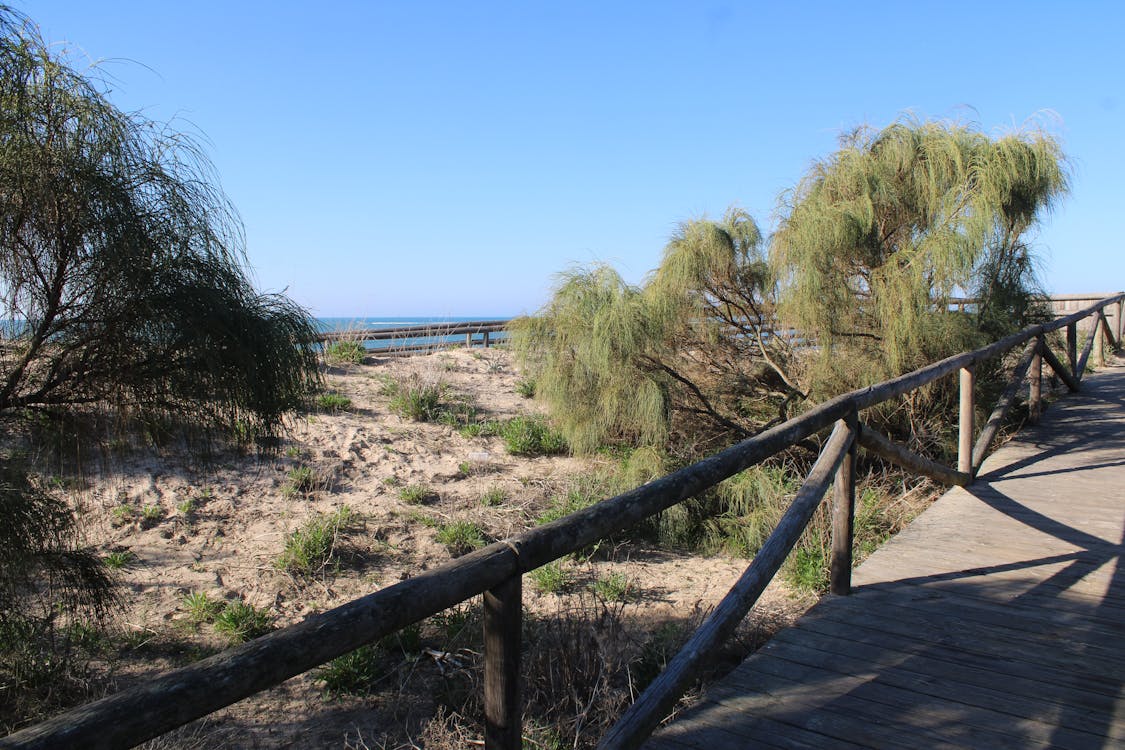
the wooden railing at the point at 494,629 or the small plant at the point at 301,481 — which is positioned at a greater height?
the wooden railing at the point at 494,629

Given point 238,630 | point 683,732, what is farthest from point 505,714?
point 238,630

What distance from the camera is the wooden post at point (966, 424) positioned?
5527 millimetres

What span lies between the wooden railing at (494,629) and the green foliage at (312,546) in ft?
15.6

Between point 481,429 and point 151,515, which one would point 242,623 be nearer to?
point 151,515

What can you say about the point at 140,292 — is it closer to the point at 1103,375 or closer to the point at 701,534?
the point at 701,534

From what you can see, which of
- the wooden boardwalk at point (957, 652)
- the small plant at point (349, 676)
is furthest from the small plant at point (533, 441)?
the wooden boardwalk at point (957, 652)

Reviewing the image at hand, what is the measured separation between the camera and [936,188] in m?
7.52

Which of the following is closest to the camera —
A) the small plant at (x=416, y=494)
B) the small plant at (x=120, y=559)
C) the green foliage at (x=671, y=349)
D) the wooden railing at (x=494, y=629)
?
the wooden railing at (x=494, y=629)

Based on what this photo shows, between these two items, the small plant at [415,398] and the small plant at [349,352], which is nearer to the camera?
the small plant at [415,398]

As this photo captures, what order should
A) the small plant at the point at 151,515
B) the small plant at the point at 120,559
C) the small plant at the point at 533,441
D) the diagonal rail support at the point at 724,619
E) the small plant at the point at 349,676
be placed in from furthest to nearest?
the small plant at the point at 533,441 → the small plant at the point at 151,515 → the small plant at the point at 120,559 → the small plant at the point at 349,676 → the diagonal rail support at the point at 724,619

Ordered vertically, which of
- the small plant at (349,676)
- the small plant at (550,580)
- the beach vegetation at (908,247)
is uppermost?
the beach vegetation at (908,247)

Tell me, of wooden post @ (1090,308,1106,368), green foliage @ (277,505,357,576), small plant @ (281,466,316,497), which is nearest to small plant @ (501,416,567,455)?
small plant @ (281,466,316,497)

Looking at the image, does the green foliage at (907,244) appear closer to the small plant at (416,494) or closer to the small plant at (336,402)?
the small plant at (416,494)

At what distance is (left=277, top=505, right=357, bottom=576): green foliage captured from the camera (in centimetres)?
664
